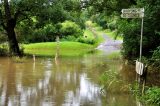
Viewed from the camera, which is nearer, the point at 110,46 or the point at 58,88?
the point at 58,88

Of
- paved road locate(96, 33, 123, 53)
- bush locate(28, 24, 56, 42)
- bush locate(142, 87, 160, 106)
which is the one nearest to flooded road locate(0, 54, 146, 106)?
bush locate(142, 87, 160, 106)

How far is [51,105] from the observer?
11.5 m

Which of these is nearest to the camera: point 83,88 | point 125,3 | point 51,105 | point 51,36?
point 51,105

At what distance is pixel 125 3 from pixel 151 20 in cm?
741

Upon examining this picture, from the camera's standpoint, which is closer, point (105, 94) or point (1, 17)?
point (105, 94)

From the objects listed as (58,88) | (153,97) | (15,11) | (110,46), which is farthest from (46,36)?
(153,97)

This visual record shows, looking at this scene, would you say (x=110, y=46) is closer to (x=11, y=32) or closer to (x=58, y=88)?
(x=11, y=32)

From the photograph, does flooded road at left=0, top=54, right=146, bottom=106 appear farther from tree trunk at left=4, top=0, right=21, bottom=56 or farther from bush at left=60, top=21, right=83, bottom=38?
bush at left=60, top=21, right=83, bottom=38

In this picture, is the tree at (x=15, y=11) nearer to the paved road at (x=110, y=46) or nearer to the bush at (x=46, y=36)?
the paved road at (x=110, y=46)

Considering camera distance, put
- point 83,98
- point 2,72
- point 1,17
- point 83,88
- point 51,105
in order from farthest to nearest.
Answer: point 1,17, point 2,72, point 83,88, point 83,98, point 51,105

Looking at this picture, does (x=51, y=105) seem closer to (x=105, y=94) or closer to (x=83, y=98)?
(x=83, y=98)

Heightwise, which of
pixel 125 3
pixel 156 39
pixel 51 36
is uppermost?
pixel 125 3

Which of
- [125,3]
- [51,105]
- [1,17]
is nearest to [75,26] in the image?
[1,17]

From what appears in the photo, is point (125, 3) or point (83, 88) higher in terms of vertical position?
point (125, 3)
